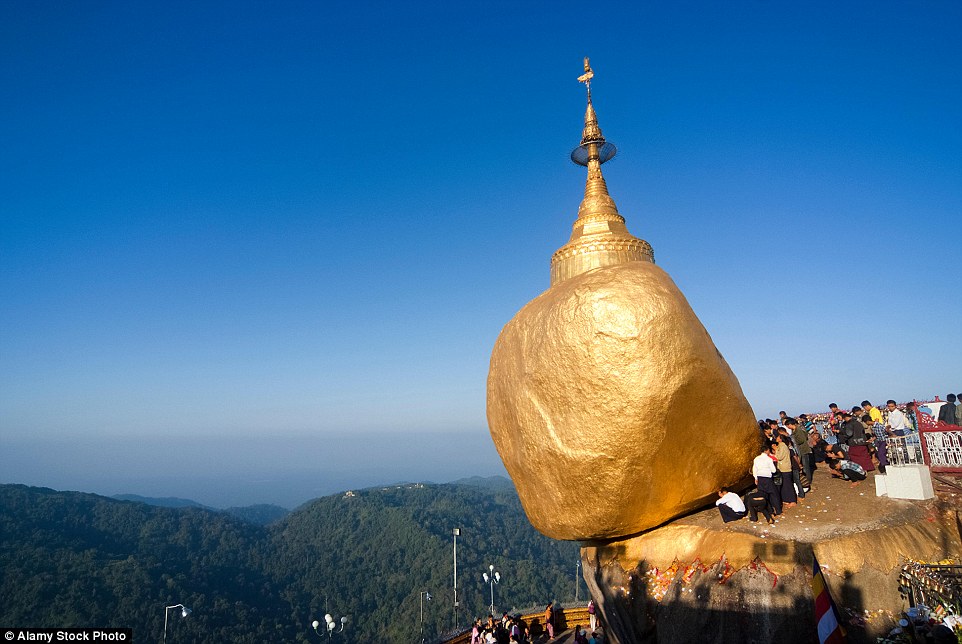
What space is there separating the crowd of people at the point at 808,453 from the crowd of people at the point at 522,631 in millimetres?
6251

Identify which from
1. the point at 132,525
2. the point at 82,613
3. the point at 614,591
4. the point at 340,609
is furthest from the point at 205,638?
the point at 614,591

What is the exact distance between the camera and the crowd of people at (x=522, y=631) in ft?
51.8

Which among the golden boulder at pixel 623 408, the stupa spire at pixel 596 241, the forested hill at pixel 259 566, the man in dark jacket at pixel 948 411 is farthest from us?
the forested hill at pixel 259 566

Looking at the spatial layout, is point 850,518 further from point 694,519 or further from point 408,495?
point 408,495

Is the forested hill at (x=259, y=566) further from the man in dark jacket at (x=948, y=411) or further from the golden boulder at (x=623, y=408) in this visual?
the man in dark jacket at (x=948, y=411)

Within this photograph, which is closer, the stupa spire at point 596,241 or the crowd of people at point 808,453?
the crowd of people at point 808,453

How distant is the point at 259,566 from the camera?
11838cm

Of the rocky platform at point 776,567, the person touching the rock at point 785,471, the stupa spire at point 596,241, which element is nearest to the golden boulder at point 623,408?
the person touching the rock at point 785,471

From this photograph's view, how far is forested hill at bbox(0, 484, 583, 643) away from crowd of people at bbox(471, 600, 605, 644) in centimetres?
7626

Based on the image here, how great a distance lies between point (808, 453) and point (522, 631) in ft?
34.4

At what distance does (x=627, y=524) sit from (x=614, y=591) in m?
1.61

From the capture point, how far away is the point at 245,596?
98.7 metres

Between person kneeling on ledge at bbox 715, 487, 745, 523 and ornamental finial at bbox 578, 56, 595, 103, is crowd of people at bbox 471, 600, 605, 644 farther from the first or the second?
ornamental finial at bbox 578, 56, 595, 103

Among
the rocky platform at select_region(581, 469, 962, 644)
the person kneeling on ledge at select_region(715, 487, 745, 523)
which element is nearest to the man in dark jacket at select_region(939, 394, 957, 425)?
the rocky platform at select_region(581, 469, 962, 644)
